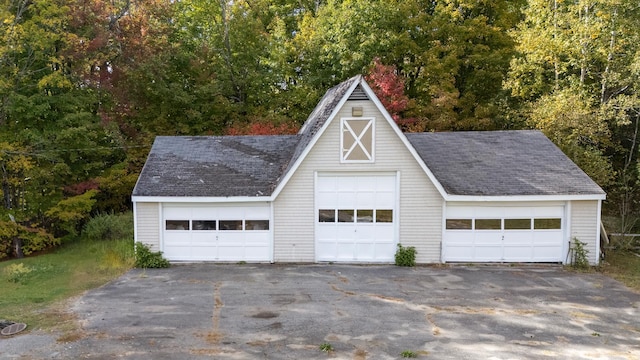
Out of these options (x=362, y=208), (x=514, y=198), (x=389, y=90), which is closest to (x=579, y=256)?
(x=514, y=198)

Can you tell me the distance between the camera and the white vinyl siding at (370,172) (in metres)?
15.1

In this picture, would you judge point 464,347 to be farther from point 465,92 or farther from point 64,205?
point 465,92

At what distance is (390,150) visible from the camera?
15.1 m

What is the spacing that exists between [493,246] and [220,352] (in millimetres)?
10855

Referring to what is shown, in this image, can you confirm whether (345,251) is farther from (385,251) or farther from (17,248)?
(17,248)

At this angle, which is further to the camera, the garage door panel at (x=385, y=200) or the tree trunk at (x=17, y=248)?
the tree trunk at (x=17, y=248)

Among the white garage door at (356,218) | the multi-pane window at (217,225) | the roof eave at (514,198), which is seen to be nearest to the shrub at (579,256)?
the roof eave at (514,198)

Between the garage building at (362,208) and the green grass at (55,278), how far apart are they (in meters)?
1.77

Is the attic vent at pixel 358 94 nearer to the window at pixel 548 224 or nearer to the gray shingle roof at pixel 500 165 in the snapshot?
the gray shingle roof at pixel 500 165

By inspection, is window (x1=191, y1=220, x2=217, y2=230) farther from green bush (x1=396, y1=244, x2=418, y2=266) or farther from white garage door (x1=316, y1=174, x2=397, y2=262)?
green bush (x1=396, y1=244, x2=418, y2=266)

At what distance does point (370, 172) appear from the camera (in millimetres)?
15273

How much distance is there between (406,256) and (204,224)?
23.9ft

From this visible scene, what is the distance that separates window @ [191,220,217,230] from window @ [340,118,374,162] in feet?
17.0

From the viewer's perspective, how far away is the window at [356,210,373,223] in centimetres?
1539
